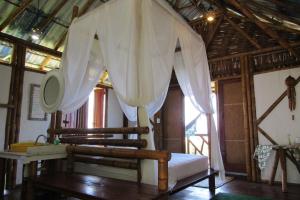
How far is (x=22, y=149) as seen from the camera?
3.07 metres

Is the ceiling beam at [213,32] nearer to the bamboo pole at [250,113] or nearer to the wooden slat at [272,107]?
the bamboo pole at [250,113]


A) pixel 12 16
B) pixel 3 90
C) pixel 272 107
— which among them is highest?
pixel 12 16

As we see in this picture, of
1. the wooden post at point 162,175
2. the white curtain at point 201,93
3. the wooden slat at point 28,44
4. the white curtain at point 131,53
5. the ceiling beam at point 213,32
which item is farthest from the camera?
the ceiling beam at point 213,32

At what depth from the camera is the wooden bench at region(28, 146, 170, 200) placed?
225 cm

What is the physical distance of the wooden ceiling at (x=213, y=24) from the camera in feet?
14.7

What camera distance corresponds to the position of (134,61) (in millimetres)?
2623

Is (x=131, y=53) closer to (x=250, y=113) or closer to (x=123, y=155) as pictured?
(x=123, y=155)

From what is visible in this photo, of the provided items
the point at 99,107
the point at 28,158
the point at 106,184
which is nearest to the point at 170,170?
the point at 106,184

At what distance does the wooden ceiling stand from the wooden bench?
9.96 ft

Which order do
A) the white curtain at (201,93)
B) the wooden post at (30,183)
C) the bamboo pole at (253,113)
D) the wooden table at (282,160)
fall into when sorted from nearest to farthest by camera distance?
the wooden post at (30,183)
the white curtain at (201,93)
the wooden table at (282,160)
the bamboo pole at (253,113)

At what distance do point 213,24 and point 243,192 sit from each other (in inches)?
162

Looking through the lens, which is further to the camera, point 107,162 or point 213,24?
point 213,24

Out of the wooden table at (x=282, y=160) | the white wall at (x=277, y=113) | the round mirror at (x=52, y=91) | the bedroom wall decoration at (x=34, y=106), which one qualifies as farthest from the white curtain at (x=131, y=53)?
the bedroom wall decoration at (x=34, y=106)

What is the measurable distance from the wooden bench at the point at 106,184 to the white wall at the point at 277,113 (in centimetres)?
354
